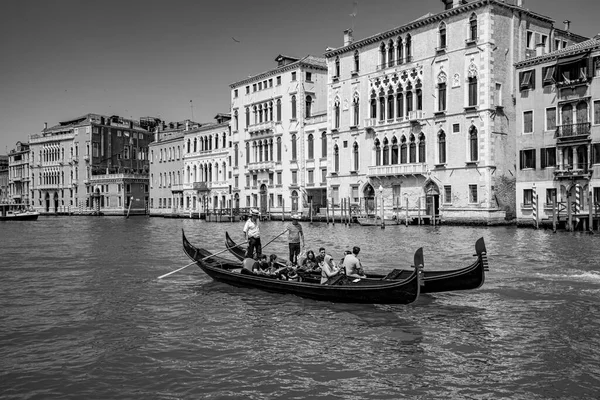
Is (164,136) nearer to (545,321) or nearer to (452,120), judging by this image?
(452,120)

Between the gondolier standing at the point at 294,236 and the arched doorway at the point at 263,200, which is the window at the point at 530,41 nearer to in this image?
the arched doorway at the point at 263,200

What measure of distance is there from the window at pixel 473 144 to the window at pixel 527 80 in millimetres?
3050

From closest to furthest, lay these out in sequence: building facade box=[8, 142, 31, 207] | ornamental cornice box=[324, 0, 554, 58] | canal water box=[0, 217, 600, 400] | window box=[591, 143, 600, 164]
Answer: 1. canal water box=[0, 217, 600, 400]
2. window box=[591, 143, 600, 164]
3. ornamental cornice box=[324, 0, 554, 58]
4. building facade box=[8, 142, 31, 207]

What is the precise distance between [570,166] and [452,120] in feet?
21.6

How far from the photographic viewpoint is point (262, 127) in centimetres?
4450

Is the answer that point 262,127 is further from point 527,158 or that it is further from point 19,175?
point 19,175

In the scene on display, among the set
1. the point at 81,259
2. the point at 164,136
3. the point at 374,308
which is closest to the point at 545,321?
the point at 374,308

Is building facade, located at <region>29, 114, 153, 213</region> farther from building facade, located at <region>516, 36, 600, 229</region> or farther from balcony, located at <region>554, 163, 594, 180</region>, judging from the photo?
balcony, located at <region>554, 163, 594, 180</region>

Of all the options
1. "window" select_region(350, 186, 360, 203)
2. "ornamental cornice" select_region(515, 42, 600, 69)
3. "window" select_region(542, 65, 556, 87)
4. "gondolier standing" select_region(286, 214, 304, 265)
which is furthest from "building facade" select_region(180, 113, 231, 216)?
"gondolier standing" select_region(286, 214, 304, 265)

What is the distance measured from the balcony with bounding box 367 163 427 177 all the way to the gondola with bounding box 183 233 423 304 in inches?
862

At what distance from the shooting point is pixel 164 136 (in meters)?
61.1

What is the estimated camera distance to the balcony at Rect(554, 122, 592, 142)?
1029 inches

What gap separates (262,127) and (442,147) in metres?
16.3

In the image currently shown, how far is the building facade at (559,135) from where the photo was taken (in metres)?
26.0
